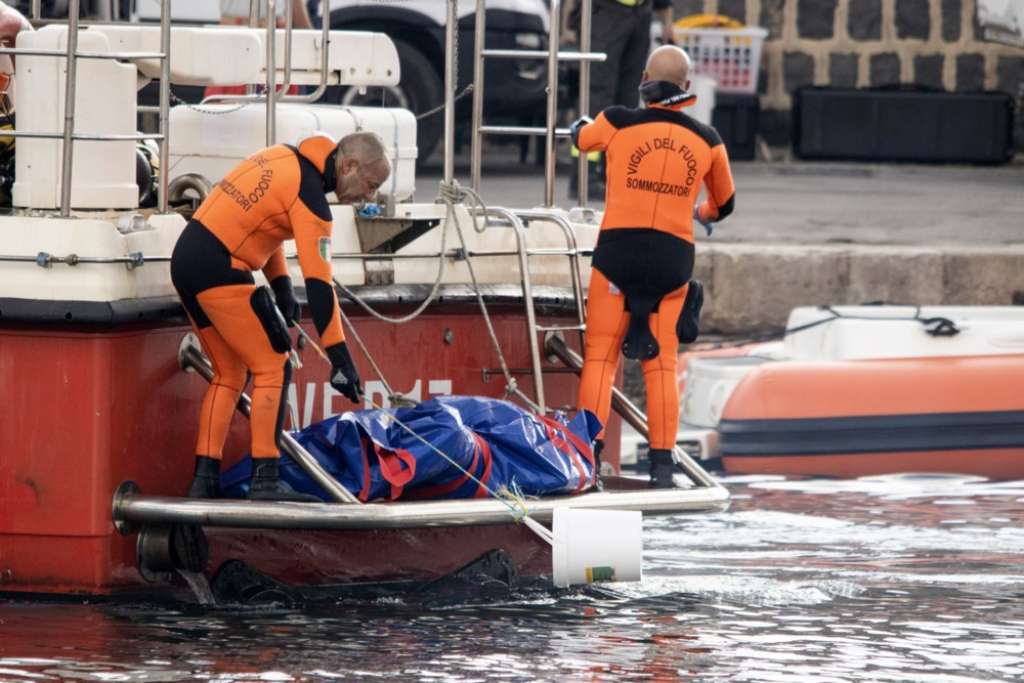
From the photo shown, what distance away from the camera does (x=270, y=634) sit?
6141mm

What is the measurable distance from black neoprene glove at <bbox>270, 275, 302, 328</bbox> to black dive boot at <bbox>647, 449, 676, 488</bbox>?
1.38m

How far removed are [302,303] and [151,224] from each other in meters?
0.60

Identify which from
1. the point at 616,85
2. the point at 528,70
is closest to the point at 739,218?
the point at 616,85

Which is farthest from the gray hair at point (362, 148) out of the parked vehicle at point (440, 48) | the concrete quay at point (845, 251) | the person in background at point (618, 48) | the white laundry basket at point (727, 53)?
the white laundry basket at point (727, 53)

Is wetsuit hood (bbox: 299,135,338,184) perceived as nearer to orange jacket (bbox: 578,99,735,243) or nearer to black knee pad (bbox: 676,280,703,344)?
orange jacket (bbox: 578,99,735,243)

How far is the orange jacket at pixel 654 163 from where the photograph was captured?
7.21 m

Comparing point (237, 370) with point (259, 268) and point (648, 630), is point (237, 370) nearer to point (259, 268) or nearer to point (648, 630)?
point (259, 268)

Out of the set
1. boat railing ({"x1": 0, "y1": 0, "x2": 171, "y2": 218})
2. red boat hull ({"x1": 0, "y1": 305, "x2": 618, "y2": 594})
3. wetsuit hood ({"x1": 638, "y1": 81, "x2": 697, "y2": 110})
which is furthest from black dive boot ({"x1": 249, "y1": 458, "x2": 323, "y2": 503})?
wetsuit hood ({"x1": 638, "y1": 81, "x2": 697, "y2": 110})

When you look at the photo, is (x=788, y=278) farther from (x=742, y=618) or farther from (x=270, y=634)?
(x=270, y=634)

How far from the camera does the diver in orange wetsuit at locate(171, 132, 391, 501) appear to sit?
626 centimetres

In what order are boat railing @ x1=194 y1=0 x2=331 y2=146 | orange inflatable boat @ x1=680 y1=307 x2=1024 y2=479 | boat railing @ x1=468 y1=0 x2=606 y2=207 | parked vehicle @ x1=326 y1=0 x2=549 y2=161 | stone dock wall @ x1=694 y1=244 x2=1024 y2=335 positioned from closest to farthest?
boat railing @ x1=194 y1=0 x2=331 y2=146 → boat railing @ x1=468 y1=0 x2=606 y2=207 → orange inflatable boat @ x1=680 y1=307 x2=1024 y2=479 → stone dock wall @ x1=694 y1=244 x2=1024 y2=335 → parked vehicle @ x1=326 y1=0 x2=549 y2=161

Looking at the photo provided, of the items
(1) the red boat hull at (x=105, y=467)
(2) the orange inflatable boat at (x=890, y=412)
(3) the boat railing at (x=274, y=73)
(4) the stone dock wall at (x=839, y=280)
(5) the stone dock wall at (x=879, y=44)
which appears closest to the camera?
(1) the red boat hull at (x=105, y=467)

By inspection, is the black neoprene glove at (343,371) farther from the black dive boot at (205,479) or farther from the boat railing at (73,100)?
the boat railing at (73,100)

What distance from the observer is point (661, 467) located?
724 cm
